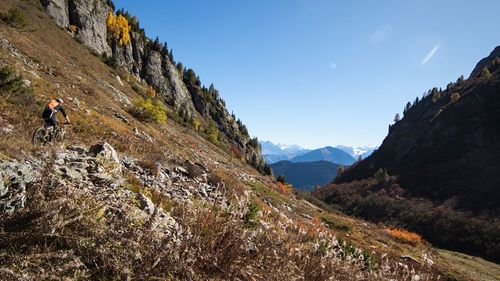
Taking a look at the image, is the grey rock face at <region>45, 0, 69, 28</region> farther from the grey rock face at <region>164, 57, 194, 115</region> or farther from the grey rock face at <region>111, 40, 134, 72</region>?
the grey rock face at <region>164, 57, 194, 115</region>

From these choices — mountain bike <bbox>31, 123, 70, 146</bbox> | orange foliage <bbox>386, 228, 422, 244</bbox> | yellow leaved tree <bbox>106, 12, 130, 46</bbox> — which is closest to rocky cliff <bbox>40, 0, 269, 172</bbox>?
yellow leaved tree <bbox>106, 12, 130, 46</bbox>

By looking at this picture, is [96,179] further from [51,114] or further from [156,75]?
[156,75]

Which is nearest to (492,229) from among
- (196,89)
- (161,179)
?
(161,179)

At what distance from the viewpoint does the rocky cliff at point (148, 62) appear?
259 ft

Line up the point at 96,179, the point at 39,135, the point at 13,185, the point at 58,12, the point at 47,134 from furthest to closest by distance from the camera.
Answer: the point at 58,12 < the point at 39,135 < the point at 47,134 < the point at 96,179 < the point at 13,185

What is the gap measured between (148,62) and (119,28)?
42.5 feet

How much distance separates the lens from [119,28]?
105 meters

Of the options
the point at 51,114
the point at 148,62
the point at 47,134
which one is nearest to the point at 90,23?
the point at 148,62

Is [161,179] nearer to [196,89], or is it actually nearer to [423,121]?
[196,89]

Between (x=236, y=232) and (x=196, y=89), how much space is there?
12687 centimetres

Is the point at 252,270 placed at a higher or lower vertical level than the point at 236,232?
lower

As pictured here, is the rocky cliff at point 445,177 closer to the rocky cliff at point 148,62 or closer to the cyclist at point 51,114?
the rocky cliff at point 148,62

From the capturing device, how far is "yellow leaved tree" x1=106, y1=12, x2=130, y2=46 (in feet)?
336

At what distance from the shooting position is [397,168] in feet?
358
